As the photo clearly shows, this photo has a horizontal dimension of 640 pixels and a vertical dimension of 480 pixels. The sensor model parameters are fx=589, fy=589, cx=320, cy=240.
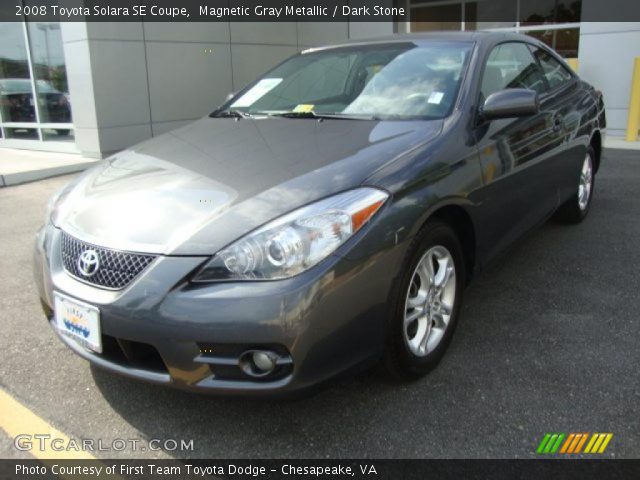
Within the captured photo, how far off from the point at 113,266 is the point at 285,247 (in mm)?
668

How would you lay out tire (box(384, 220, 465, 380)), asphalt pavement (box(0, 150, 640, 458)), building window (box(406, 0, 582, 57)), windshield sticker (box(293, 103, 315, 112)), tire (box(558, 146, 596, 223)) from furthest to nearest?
1. building window (box(406, 0, 582, 57))
2. tire (box(558, 146, 596, 223))
3. windshield sticker (box(293, 103, 315, 112))
4. tire (box(384, 220, 465, 380))
5. asphalt pavement (box(0, 150, 640, 458))

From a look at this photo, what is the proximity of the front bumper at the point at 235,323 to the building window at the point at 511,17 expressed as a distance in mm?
10640

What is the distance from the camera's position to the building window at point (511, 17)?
436 inches

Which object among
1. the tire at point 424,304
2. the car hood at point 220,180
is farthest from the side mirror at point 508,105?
the tire at point 424,304

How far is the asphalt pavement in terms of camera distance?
230 centimetres

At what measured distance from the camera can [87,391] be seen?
8.85ft

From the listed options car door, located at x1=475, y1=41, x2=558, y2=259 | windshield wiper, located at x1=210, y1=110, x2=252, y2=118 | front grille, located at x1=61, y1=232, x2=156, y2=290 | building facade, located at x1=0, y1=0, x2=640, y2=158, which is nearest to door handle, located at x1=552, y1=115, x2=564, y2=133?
car door, located at x1=475, y1=41, x2=558, y2=259

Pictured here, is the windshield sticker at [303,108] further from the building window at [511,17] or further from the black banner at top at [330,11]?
the building window at [511,17]

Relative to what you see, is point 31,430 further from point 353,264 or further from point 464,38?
point 464,38

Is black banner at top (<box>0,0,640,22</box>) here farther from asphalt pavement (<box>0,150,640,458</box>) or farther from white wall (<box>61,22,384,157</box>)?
asphalt pavement (<box>0,150,640,458</box>)

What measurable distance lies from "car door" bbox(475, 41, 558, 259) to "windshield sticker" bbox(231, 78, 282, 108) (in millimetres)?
1343

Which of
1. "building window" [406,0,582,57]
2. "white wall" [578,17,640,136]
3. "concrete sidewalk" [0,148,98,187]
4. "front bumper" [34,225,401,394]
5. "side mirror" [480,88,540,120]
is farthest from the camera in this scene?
"building window" [406,0,582,57]

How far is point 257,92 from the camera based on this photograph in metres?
3.84

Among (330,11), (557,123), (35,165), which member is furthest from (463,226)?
(330,11)
